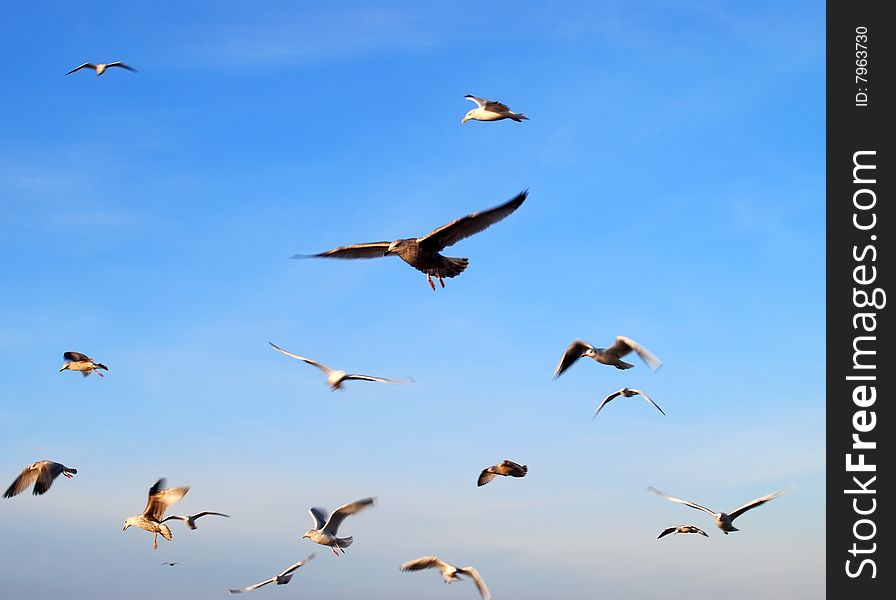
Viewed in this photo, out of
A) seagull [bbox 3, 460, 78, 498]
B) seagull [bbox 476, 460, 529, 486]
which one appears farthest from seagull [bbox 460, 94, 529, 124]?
seagull [bbox 3, 460, 78, 498]

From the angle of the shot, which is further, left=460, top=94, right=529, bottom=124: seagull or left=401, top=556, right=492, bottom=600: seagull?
left=460, top=94, right=529, bottom=124: seagull

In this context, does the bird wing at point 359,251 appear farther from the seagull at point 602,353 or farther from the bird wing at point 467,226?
the seagull at point 602,353

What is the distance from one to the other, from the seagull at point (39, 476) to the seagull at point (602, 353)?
15732mm

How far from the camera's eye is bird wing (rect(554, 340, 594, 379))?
27516mm

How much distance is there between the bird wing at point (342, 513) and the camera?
28531mm

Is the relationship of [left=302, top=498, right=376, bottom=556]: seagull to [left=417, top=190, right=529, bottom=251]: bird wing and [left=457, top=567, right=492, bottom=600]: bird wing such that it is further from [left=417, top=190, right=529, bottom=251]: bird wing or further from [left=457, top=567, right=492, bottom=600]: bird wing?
[left=417, top=190, right=529, bottom=251]: bird wing

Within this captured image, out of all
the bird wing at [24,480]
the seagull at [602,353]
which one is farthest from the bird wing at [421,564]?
the bird wing at [24,480]

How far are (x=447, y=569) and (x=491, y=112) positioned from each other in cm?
1476

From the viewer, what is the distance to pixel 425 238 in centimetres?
3041

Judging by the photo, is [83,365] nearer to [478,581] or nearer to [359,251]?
[359,251]

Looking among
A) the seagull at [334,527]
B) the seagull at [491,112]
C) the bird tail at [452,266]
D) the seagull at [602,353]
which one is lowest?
the seagull at [334,527]

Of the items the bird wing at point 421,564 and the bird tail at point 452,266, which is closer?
the bird wing at point 421,564

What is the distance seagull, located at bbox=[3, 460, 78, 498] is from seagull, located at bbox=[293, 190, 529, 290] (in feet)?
33.6
